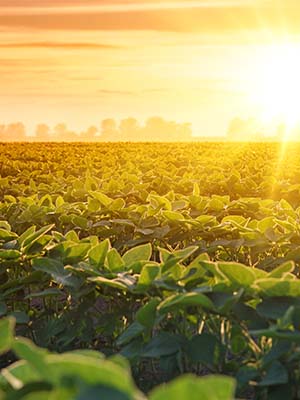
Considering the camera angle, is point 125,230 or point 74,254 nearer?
point 74,254

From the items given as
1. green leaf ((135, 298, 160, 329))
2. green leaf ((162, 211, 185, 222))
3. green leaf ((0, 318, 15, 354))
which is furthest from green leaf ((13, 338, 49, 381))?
green leaf ((162, 211, 185, 222))

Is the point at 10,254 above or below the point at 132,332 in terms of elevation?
above

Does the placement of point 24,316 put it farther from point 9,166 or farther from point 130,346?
point 9,166

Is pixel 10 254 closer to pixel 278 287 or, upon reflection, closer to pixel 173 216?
pixel 173 216

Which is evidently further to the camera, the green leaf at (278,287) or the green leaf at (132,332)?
the green leaf at (132,332)

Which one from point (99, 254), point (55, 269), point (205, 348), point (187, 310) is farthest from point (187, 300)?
point (55, 269)

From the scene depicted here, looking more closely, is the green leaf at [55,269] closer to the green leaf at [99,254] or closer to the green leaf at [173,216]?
the green leaf at [99,254]

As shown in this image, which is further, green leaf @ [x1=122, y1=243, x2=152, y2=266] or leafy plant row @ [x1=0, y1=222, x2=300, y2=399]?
green leaf @ [x1=122, y1=243, x2=152, y2=266]

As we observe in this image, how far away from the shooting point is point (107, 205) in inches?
213

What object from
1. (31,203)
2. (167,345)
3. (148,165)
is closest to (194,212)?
(31,203)

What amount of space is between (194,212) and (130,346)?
2620 mm

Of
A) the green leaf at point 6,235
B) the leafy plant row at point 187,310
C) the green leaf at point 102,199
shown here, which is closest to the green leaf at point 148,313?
the leafy plant row at point 187,310

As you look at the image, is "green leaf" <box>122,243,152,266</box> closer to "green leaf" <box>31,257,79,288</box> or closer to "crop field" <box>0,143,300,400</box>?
"crop field" <box>0,143,300,400</box>

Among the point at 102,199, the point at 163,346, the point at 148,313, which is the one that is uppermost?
the point at 102,199
